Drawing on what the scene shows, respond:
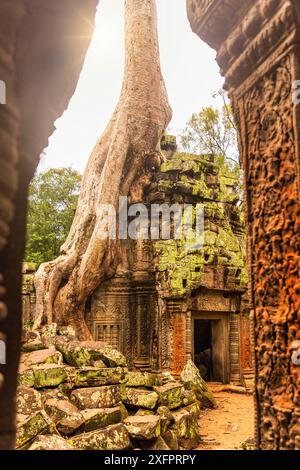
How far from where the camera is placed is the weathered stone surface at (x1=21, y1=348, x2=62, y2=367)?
6368 mm

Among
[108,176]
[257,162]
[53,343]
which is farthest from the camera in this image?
[108,176]

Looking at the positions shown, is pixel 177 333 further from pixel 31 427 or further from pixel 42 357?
pixel 31 427

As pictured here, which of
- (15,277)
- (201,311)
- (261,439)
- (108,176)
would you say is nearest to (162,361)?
(201,311)

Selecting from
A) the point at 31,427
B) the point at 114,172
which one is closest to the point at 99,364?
the point at 31,427

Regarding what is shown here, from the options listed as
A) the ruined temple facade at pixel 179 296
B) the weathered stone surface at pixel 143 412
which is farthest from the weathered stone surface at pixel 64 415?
the ruined temple facade at pixel 179 296

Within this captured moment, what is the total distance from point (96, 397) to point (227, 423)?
2969 millimetres

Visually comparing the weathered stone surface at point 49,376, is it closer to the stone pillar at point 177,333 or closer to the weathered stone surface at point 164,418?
the weathered stone surface at point 164,418

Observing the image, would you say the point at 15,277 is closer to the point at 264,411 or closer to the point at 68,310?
the point at 264,411

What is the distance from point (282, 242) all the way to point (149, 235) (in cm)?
947

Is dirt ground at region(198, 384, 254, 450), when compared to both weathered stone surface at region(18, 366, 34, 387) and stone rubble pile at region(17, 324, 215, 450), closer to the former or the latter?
stone rubble pile at region(17, 324, 215, 450)

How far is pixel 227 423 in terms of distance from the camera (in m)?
7.47

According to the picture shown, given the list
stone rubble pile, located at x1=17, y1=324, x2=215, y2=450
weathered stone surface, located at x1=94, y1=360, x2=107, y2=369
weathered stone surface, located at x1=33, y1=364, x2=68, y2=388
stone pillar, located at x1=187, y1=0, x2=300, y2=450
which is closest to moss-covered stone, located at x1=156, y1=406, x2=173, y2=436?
stone rubble pile, located at x1=17, y1=324, x2=215, y2=450

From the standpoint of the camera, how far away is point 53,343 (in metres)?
7.80

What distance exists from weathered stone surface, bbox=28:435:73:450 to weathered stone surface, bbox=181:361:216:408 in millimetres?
4580
